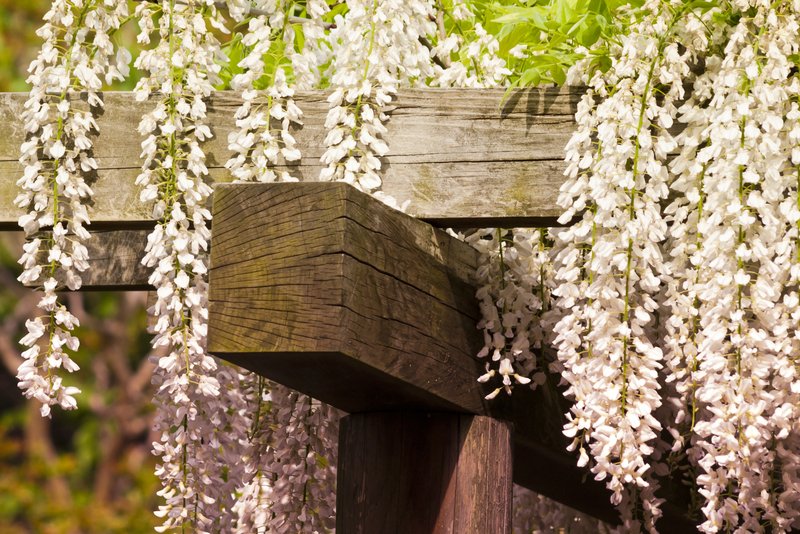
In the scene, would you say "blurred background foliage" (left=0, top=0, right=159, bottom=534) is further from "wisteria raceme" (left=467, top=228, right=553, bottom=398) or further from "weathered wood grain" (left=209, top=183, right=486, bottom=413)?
"weathered wood grain" (left=209, top=183, right=486, bottom=413)

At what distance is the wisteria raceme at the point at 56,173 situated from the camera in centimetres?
195

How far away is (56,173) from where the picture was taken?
1.95m

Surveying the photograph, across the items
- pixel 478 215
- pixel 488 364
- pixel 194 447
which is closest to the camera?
pixel 478 215

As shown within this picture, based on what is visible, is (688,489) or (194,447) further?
(688,489)

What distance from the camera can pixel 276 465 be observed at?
2.24m

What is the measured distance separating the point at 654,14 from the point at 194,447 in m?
1.20

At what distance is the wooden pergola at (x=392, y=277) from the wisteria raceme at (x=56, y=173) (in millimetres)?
43

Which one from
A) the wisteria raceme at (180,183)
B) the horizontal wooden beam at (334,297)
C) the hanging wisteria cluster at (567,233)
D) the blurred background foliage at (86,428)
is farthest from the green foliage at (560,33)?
the blurred background foliage at (86,428)

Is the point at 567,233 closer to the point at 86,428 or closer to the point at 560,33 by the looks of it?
the point at 560,33

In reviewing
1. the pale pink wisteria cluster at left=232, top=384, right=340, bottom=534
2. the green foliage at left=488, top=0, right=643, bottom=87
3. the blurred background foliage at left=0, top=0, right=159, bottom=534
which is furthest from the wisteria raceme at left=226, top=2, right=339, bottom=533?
the blurred background foliage at left=0, top=0, right=159, bottom=534

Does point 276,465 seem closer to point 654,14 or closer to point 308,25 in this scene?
point 308,25

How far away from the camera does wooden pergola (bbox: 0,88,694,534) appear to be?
1575mm

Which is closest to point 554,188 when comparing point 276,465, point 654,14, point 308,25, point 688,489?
point 654,14

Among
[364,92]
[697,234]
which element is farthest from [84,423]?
[697,234]
